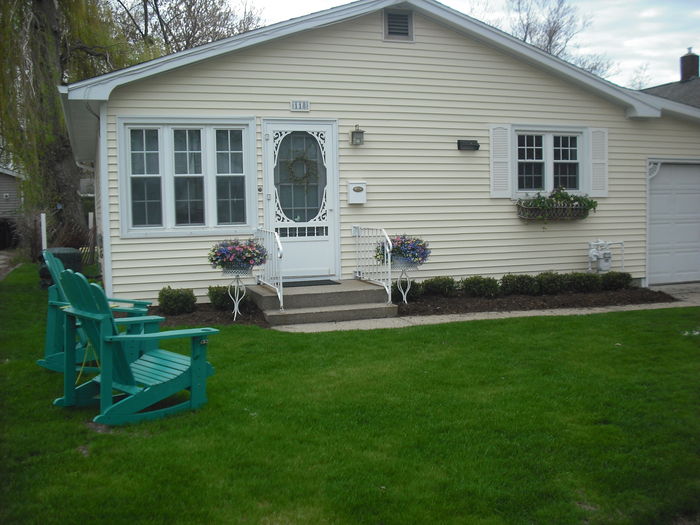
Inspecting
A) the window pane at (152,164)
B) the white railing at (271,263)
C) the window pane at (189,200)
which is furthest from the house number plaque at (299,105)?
the window pane at (152,164)

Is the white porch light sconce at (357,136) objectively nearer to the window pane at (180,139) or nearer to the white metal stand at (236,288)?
the window pane at (180,139)

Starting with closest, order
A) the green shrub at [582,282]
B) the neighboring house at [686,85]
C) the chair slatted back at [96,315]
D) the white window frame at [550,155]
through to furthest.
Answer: the chair slatted back at [96,315]
the green shrub at [582,282]
the white window frame at [550,155]
the neighboring house at [686,85]

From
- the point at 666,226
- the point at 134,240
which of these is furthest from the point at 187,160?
the point at 666,226

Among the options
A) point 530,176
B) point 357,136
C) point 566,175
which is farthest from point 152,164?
point 566,175

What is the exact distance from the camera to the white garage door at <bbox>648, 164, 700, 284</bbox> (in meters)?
11.9

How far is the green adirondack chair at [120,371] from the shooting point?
174 inches

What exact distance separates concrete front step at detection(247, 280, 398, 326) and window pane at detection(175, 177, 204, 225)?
1.36 m

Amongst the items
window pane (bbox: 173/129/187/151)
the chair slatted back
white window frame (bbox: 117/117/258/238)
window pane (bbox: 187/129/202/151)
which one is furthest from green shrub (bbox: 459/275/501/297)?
the chair slatted back

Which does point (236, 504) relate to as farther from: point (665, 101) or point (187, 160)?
point (665, 101)

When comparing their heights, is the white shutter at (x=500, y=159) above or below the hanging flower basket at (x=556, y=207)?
above

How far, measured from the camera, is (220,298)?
8906 mm

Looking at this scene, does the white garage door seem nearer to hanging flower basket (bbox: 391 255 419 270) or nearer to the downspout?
hanging flower basket (bbox: 391 255 419 270)

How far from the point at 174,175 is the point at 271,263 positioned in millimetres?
1823

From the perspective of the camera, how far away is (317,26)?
378 inches
